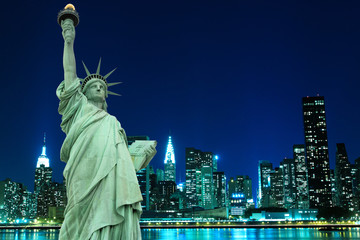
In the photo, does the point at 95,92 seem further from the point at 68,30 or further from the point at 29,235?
the point at 29,235

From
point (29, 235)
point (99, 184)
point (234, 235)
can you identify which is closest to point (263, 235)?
point (234, 235)

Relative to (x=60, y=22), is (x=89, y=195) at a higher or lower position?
lower

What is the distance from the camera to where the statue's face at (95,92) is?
995cm

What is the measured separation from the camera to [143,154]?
9.79 meters

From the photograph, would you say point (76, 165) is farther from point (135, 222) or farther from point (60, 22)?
point (60, 22)

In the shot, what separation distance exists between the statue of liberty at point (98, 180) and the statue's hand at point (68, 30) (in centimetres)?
116

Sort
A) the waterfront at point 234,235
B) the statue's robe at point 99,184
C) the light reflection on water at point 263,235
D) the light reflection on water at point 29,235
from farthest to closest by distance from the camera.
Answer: the light reflection on water at point 29,235
the waterfront at point 234,235
the light reflection on water at point 263,235
the statue's robe at point 99,184

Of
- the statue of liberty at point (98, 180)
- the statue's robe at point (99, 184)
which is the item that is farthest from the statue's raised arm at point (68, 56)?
the statue's robe at point (99, 184)

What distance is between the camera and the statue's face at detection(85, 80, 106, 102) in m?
9.95

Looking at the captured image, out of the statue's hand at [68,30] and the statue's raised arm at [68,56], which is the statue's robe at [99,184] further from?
the statue's hand at [68,30]

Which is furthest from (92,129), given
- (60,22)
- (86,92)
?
(60,22)

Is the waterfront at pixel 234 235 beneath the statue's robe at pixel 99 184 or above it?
beneath

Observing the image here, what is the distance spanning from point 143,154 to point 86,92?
1.89 m

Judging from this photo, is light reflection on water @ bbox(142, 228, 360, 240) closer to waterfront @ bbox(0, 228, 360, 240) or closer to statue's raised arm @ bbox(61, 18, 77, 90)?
waterfront @ bbox(0, 228, 360, 240)
